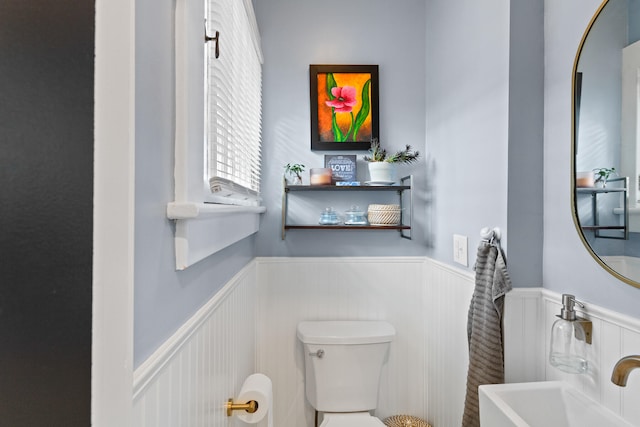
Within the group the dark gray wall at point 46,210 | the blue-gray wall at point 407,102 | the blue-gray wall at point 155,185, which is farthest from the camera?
the blue-gray wall at point 407,102

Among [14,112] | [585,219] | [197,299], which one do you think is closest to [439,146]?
[585,219]

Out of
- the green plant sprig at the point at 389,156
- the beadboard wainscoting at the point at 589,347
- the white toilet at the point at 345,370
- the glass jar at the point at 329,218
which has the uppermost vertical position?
the green plant sprig at the point at 389,156

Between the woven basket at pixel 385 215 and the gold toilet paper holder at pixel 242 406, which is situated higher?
the woven basket at pixel 385 215

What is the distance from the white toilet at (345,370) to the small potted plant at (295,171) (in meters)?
0.78

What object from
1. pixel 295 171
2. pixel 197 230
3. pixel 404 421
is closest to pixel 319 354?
pixel 404 421

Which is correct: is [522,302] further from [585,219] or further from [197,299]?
[197,299]

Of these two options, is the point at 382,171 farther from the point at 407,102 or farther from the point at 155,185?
the point at 155,185

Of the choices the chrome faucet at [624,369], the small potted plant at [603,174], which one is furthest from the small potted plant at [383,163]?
the chrome faucet at [624,369]

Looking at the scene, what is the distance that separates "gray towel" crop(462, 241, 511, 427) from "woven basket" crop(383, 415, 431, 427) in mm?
696

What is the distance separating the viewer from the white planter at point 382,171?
1.82m

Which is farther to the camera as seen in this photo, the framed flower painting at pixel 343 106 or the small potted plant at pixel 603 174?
the framed flower painting at pixel 343 106

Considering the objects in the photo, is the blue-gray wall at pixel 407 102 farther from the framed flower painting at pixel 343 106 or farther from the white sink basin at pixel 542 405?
the white sink basin at pixel 542 405

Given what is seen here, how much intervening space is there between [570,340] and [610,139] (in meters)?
0.56

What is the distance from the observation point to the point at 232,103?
1183 mm
